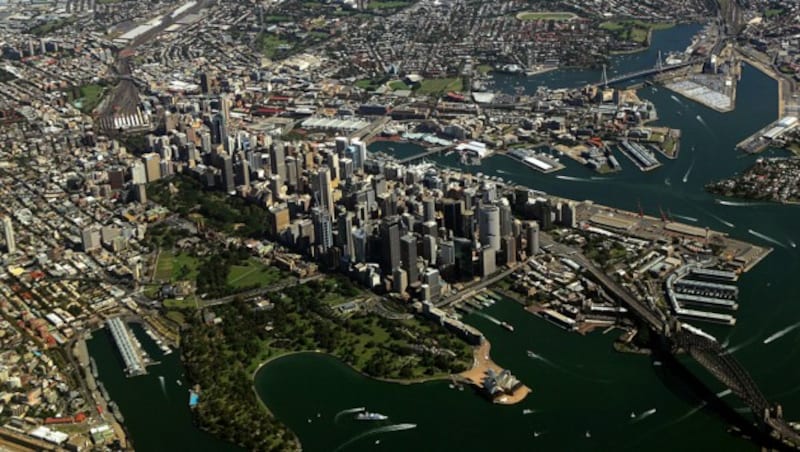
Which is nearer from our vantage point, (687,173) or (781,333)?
(781,333)

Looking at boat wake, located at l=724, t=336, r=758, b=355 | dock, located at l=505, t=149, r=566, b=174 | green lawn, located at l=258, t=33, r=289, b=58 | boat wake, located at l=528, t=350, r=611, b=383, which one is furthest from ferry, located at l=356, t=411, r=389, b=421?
green lawn, located at l=258, t=33, r=289, b=58

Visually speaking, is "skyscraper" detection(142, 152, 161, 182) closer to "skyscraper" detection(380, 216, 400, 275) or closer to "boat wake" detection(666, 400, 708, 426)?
"skyscraper" detection(380, 216, 400, 275)

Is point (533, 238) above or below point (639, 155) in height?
above

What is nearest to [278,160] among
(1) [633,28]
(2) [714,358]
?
(2) [714,358]

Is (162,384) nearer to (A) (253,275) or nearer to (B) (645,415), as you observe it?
(A) (253,275)

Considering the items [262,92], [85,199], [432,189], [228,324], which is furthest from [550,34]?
[228,324]

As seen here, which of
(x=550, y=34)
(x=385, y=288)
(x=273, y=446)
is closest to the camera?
(x=273, y=446)

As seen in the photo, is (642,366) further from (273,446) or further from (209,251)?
(209,251)
